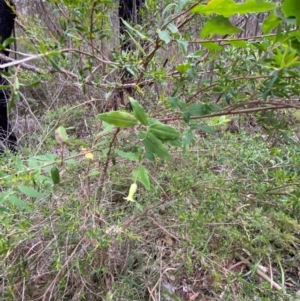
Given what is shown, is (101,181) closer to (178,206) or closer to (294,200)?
(178,206)

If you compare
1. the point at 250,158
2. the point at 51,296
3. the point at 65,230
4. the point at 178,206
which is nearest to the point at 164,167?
the point at 178,206

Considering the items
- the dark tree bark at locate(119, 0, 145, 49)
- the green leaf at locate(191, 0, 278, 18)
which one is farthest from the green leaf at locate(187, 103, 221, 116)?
the dark tree bark at locate(119, 0, 145, 49)

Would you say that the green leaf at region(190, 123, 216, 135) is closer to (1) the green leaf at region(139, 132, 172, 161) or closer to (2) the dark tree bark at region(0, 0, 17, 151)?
(1) the green leaf at region(139, 132, 172, 161)

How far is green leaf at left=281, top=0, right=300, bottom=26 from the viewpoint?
0.44m

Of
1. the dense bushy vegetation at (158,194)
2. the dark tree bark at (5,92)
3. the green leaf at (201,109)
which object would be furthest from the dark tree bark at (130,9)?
the green leaf at (201,109)

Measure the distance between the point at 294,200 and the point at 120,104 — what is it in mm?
719

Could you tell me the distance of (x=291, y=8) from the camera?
45 centimetres

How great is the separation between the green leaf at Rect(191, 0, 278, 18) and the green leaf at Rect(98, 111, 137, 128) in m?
0.19

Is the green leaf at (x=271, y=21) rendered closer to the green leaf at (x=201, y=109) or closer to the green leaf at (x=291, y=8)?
the green leaf at (x=291, y=8)

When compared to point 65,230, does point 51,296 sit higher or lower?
lower

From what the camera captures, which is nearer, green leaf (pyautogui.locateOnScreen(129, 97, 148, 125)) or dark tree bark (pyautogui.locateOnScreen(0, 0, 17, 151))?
green leaf (pyautogui.locateOnScreen(129, 97, 148, 125))

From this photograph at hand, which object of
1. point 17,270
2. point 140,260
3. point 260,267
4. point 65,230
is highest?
point 65,230

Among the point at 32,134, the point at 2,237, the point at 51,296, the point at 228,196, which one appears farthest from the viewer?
the point at 32,134

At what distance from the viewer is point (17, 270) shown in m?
0.98
